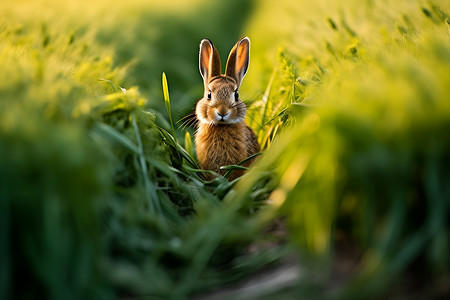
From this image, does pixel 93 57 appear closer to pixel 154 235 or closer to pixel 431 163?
pixel 154 235

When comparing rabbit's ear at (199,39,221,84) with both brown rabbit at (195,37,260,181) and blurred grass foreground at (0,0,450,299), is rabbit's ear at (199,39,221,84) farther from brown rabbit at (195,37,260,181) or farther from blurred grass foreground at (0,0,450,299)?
blurred grass foreground at (0,0,450,299)

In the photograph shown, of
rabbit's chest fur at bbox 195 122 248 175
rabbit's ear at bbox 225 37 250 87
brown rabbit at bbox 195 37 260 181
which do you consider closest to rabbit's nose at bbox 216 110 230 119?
brown rabbit at bbox 195 37 260 181

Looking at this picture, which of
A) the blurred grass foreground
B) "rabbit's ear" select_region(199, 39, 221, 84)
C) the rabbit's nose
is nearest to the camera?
the blurred grass foreground

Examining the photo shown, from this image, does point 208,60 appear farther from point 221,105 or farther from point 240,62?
point 221,105

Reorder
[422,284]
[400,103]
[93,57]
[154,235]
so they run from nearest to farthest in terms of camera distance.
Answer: [422,284]
[400,103]
[154,235]
[93,57]

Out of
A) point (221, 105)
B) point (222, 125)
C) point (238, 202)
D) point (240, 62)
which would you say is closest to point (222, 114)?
point (221, 105)

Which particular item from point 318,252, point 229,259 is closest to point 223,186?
point 229,259
